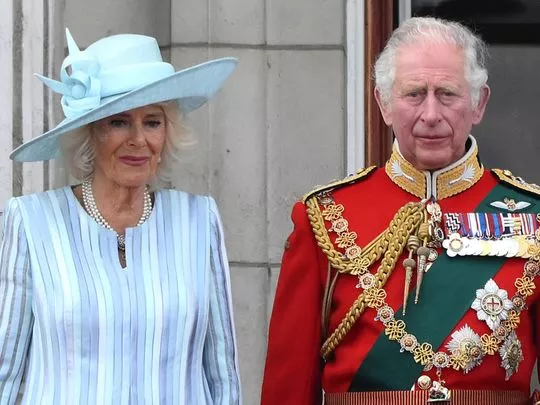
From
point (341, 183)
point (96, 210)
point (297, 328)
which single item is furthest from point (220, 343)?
point (341, 183)

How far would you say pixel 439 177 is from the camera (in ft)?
13.8

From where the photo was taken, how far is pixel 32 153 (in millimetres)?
4117

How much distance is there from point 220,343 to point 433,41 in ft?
2.82

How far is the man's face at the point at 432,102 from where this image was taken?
410cm

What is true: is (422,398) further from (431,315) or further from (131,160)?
(131,160)

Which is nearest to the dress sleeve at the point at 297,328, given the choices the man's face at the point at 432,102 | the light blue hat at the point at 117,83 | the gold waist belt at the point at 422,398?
the gold waist belt at the point at 422,398

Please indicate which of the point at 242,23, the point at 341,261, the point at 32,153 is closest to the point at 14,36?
the point at 242,23

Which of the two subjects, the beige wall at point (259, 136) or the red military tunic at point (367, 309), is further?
the beige wall at point (259, 136)

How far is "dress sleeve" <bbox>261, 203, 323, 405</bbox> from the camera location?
4188 millimetres

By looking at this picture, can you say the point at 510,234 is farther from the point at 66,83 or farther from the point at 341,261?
the point at 66,83

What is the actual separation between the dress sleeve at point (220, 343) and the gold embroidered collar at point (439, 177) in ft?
1.63

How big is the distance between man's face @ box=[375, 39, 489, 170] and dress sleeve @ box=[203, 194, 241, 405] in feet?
1.76

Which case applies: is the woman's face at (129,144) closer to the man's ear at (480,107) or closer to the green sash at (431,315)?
the green sash at (431,315)

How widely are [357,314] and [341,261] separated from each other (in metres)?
0.14
